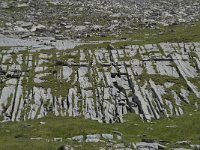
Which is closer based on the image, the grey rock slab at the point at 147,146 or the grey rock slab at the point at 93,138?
the grey rock slab at the point at 147,146

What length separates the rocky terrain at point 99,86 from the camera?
147 ft

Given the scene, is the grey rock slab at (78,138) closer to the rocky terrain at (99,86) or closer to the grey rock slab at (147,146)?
the rocky terrain at (99,86)

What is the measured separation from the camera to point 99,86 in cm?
6191

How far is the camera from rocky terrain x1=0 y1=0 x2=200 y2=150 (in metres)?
44.9

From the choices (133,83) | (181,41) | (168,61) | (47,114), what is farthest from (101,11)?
(47,114)

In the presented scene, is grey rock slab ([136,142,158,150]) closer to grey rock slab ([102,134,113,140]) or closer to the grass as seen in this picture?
the grass

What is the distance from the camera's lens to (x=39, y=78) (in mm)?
64250

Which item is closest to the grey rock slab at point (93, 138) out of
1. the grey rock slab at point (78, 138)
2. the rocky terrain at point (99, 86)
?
the rocky terrain at point (99, 86)

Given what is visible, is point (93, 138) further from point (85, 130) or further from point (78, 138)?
point (85, 130)

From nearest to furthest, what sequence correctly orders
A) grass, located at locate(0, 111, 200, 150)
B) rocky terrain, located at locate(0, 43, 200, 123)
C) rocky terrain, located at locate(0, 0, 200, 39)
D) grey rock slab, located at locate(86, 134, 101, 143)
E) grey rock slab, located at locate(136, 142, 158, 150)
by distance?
grey rock slab, located at locate(136, 142, 158, 150), grass, located at locate(0, 111, 200, 150), grey rock slab, located at locate(86, 134, 101, 143), rocky terrain, located at locate(0, 43, 200, 123), rocky terrain, located at locate(0, 0, 200, 39)

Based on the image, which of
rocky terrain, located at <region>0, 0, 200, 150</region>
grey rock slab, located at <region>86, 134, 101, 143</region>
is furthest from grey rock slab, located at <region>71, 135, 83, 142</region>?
grey rock slab, located at <region>86, 134, 101, 143</region>

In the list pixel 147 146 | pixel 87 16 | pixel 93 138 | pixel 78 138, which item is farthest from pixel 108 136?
pixel 87 16

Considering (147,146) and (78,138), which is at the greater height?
(78,138)

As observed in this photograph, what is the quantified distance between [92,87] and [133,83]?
17.9ft
